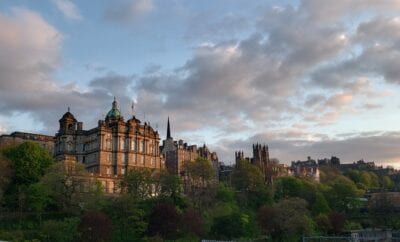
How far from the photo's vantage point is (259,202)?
102m

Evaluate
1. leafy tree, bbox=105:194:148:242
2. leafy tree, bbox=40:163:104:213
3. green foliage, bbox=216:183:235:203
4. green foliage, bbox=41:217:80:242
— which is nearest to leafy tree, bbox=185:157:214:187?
green foliage, bbox=216:183:235:203

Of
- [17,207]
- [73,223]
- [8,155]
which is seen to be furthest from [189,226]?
[8,155]

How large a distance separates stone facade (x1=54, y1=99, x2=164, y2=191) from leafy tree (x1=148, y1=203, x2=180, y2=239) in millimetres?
31112

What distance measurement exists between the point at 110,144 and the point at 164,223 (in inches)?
1540

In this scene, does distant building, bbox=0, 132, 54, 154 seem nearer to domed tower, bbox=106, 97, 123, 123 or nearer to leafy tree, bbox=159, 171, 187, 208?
domed tower, bbox=106, 97, 123, 123

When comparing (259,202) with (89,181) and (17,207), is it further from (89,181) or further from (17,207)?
(17,207)

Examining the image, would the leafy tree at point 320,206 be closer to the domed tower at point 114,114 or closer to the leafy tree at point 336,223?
the leafy tree at point 336,223

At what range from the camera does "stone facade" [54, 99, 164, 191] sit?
3861 inches

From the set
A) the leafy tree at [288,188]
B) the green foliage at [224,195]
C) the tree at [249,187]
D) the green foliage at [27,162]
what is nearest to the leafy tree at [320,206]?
the leafy tree at [288,188]

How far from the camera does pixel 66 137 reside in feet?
338

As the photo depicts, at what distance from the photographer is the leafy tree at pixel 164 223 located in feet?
207

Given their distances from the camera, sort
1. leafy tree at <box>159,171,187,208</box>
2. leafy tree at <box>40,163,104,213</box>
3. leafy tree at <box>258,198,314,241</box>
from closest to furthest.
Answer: leafy tree at <box>40,163,104,213</box> < leafy tree at <box>258,198,314,241</box> < leafy tree at <box>159,171,187,208</box>

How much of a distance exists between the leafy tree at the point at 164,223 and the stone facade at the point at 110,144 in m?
31.1

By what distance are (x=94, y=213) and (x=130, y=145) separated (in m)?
43.4
